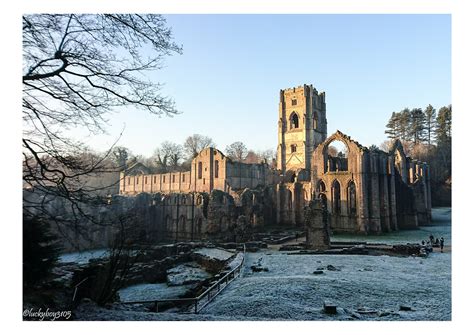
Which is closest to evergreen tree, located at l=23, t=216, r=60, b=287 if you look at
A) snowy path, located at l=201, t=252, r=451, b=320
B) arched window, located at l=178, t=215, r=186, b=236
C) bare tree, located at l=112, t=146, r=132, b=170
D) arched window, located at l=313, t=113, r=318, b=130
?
bare tree, located at l=112, t=146, r=132, b=170

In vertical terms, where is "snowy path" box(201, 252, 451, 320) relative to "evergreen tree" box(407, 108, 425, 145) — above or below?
below

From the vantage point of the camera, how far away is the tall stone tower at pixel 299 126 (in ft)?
149

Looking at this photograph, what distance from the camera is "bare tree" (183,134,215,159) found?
41672 mm

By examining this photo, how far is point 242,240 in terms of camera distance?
2159 centimetres

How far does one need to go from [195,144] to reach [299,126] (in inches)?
584

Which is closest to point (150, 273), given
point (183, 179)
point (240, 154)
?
point (183, 179)

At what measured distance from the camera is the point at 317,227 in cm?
1722

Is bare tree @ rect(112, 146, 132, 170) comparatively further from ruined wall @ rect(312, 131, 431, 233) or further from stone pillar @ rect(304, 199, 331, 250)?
ruined wall @ rect(312, 131, 431, 233)

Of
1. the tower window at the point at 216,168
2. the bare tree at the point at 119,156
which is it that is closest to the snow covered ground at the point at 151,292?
the bare tree at the point at 119,156

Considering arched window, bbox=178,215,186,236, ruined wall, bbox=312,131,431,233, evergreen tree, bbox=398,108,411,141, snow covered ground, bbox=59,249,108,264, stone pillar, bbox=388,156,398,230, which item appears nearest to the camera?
snow covered ground, bbox=59,249,108,264

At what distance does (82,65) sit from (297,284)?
7142 mm

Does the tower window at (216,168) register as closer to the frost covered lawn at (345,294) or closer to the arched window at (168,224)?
the arched window at (168,224)
